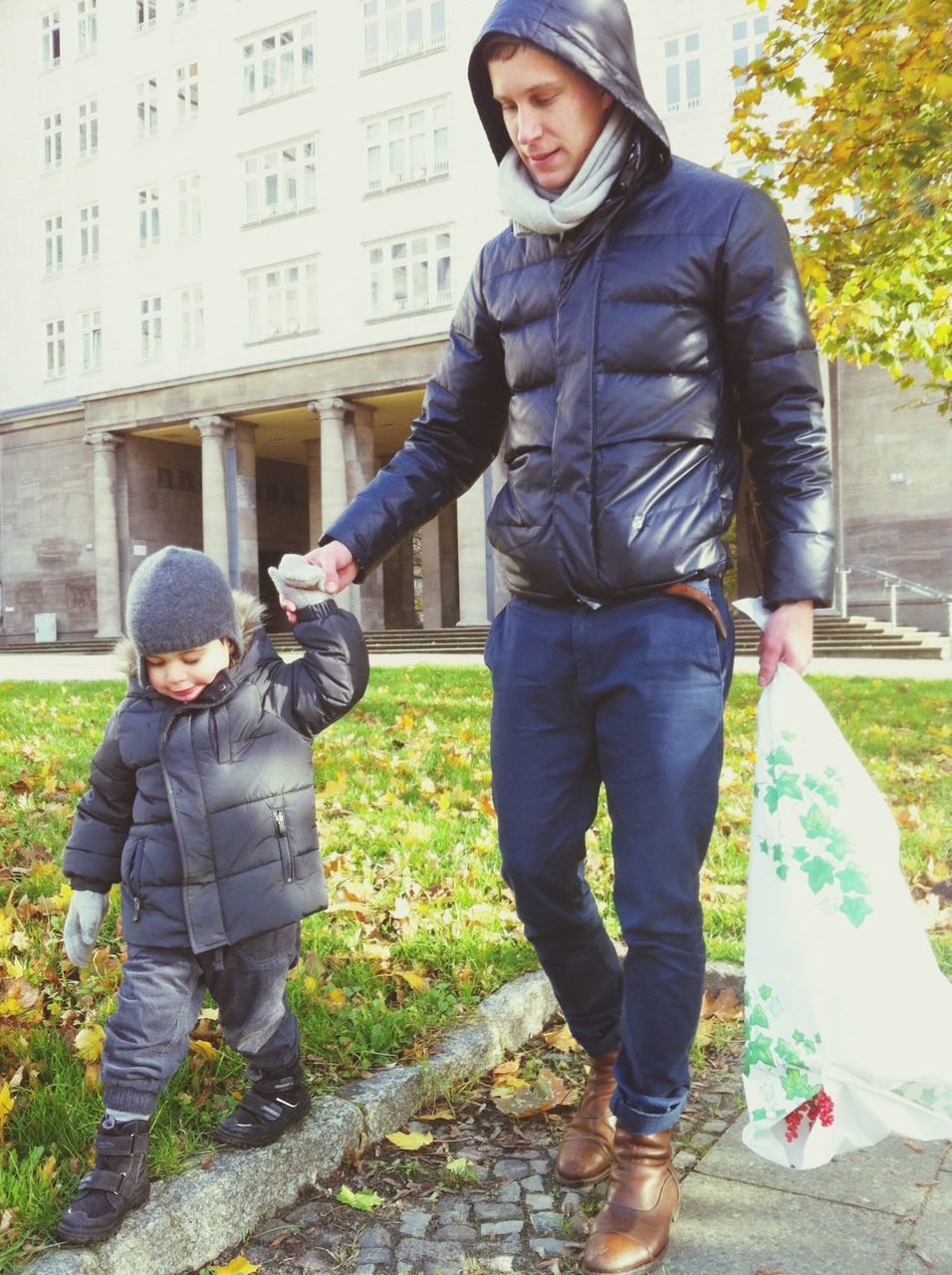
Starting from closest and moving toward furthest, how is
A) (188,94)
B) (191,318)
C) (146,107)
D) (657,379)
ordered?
(657,379)
(191,318)
(188,94)
(146,107)

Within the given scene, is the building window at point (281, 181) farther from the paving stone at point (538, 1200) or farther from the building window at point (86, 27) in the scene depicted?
the paving stone at point (538, 1200)

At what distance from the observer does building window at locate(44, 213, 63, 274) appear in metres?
35.8

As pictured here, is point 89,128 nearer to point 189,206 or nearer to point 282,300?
point 189,206

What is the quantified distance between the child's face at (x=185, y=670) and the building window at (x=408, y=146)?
91.6 feet

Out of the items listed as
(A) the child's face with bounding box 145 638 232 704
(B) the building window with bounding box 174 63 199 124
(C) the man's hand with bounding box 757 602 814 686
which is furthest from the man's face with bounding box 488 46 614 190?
(B) the building window with bounding box 174 63 199 124

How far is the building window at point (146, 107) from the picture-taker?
33.4 metres

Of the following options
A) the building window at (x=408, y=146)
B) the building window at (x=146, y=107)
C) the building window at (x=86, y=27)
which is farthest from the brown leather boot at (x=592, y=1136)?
the building window at (x=86, y=27)

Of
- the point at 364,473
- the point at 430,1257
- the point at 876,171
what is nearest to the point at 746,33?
the point at 364,473

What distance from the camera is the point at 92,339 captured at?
34.3 metres

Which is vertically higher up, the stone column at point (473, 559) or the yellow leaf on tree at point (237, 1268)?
the stone column at point (473, 559)

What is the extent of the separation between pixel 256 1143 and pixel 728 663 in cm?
159

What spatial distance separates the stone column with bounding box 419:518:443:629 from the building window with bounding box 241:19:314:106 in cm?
1267

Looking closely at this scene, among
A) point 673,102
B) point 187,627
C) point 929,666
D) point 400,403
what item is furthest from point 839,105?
point 400,403

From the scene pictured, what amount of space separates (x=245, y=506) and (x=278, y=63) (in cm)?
1196
